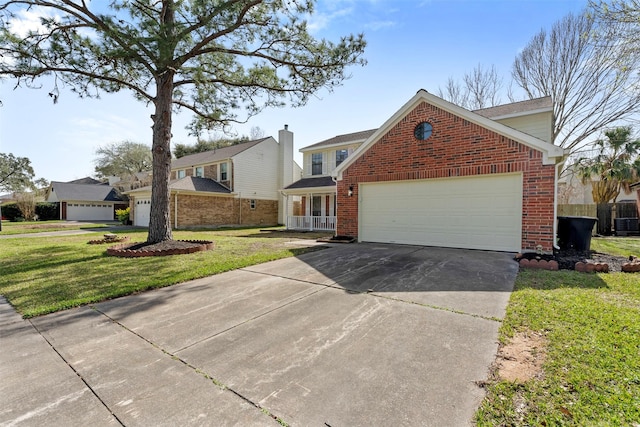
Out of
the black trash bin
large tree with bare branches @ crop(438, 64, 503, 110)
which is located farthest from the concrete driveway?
large tree with bare branches @ crop(438, 64, 503, 110)

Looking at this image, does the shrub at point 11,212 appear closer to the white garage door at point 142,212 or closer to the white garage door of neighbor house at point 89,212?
the white garage door of neighbor house at point 89,212

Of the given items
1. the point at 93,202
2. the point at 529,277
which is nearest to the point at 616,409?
the point at 529,277

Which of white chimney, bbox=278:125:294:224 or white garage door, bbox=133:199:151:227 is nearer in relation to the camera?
white garage door, bbox=133:199:151:227

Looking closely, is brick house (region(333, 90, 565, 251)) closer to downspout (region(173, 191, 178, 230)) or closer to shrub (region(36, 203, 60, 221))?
downspout (region(173, 191, 178, 230))

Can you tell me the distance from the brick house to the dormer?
7467 millimetres

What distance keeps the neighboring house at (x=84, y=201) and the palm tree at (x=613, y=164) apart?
44.7m

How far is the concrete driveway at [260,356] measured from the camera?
198 cm

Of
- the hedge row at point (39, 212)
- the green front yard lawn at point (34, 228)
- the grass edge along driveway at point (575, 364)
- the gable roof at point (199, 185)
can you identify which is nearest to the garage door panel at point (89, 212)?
the hedge row at point (39, 212)

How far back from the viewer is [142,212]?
72.0 ft

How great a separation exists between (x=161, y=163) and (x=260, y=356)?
861cm

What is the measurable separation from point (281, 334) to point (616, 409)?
2702 millimetres

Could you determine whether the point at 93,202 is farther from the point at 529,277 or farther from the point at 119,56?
the point at 529,277

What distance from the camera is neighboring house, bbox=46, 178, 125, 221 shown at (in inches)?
1207

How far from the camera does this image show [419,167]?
30.6 ft
